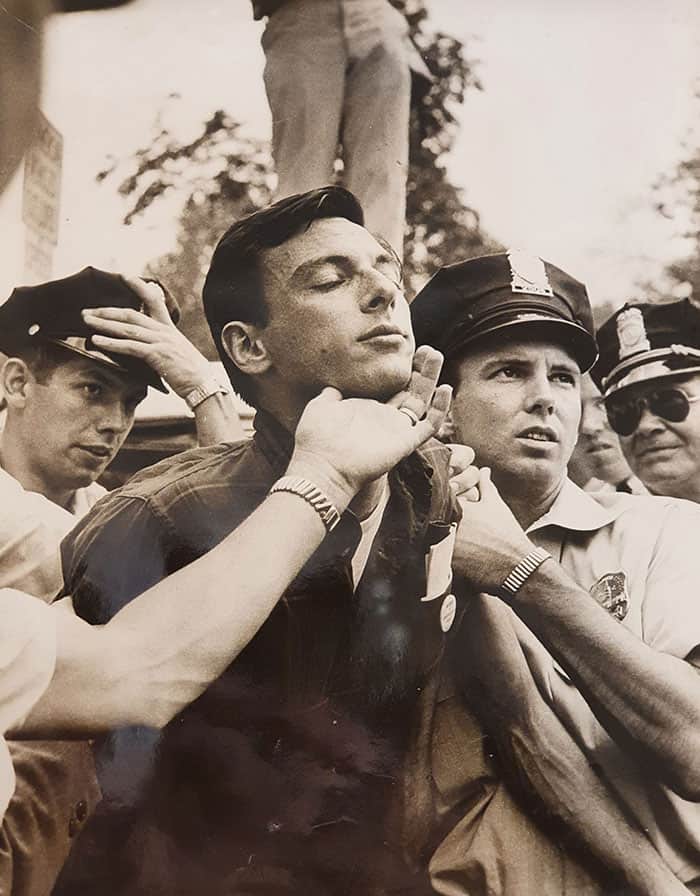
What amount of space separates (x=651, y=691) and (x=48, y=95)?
369cm

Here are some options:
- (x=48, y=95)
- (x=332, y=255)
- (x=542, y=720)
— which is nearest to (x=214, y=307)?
(x=332, y=255)

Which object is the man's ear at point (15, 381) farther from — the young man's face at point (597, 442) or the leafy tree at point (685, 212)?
the leafy tree at point (685, 212)

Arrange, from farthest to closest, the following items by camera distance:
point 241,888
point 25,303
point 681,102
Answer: point 681,102, point 25,303, point 241,888

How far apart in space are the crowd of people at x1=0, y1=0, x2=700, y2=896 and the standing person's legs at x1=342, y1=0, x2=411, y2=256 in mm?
89

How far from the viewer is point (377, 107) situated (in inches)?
205

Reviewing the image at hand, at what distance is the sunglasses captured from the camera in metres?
4.98

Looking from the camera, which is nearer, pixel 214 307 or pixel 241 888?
pixel 241 888

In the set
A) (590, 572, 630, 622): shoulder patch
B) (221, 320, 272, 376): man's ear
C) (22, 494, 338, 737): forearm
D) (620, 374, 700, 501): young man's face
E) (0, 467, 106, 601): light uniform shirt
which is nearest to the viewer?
(22, 494, 338, 737): forearm

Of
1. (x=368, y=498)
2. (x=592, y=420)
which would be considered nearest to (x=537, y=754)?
(x=368, y=498)

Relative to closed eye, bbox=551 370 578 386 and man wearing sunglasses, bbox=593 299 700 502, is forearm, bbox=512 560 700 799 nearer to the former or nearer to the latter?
man wearing sunglasses, bbox=593 299 700 502

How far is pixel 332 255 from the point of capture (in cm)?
477

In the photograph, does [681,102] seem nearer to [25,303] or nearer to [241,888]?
[25,303]

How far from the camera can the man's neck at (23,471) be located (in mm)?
4727

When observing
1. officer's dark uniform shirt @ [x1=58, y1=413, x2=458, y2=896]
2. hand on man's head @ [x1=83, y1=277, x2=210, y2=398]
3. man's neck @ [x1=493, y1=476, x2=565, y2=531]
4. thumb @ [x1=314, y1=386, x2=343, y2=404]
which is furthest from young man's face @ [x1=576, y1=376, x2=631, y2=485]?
hand on man's head @ [x1=83, y1=277, x2=210, y2=398]
